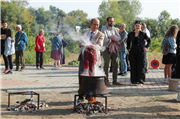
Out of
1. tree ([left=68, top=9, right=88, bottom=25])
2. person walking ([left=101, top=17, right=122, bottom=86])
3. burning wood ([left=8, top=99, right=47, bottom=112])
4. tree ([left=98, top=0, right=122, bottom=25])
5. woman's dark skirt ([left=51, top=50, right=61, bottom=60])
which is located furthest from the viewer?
tree ([left=98, top=0, right=122, bottom=25])

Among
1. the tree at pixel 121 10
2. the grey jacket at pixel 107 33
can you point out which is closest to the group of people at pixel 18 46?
the grey jacket at pixel 107 33

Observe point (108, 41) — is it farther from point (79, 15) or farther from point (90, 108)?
point (79, 15)

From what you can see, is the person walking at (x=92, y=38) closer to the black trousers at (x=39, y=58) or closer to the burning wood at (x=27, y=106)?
the burning wood at (x=27, y=106)

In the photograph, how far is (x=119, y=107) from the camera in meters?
5.83

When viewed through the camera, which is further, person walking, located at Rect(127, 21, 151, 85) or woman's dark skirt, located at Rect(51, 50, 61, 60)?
woman's dark skirt, located at Rect(51, 50, 61, 60)

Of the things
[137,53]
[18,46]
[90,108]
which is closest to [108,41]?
[137,53]

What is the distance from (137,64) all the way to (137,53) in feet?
1.31

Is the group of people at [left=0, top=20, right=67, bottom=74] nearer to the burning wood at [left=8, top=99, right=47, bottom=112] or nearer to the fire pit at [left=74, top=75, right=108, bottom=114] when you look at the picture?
the burning wood at [left=8, top=99, right=47, bottom=112]

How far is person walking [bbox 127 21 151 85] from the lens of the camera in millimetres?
8906

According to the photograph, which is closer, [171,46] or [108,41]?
[108,41]

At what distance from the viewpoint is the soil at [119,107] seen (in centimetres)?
510

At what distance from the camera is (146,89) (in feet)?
27.0

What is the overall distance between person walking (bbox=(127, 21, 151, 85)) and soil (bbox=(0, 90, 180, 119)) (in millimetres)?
1725

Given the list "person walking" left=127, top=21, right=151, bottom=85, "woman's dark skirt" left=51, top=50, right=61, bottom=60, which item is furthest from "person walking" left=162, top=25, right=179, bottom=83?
"woman's dark skirt" left=51, top=50, right=61, bottom=60
